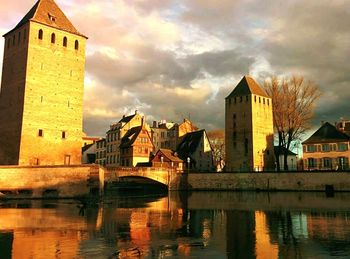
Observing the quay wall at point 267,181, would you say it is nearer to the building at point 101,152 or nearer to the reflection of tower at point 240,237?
the reflection of tower at point 240,237

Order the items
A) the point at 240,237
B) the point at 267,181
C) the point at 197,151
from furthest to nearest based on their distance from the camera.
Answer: the point at 197,151, the point at 267,181, the point at 240,237

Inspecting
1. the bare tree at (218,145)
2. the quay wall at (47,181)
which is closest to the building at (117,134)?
the bare tree at (218,145)

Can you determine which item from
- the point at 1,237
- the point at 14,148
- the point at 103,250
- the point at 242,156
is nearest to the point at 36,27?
the point at 14,148

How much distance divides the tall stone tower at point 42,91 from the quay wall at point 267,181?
20.1 metres

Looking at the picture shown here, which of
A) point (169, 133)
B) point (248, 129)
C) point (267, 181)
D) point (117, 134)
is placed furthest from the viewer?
point (169, 133)

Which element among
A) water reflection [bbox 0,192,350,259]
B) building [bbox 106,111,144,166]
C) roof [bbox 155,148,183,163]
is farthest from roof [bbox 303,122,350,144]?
water reflection [bbox 0,192,350,259]

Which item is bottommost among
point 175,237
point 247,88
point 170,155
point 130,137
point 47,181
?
point 175,237

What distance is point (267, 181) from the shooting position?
50469mm

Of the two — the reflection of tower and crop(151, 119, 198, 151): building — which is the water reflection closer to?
the reflection of tower

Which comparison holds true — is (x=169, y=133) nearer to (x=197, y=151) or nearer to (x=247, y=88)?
(x=197, y=151)

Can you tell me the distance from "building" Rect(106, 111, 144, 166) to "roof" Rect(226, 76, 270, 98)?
20001mm

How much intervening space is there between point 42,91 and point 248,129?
35.6 m

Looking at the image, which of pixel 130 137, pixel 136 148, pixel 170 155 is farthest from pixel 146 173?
pixel 130 137

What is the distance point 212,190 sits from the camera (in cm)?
5338
